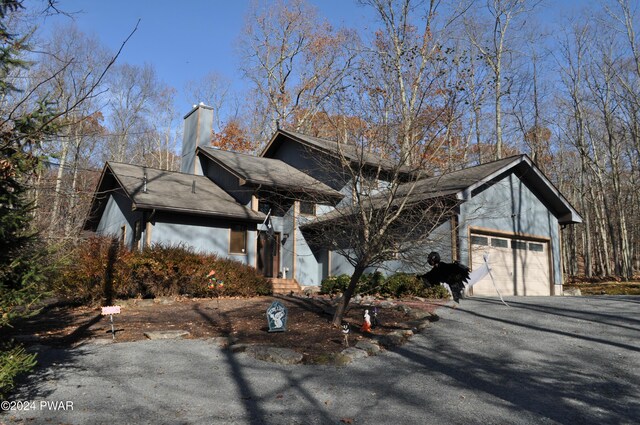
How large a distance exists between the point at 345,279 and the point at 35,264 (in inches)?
513

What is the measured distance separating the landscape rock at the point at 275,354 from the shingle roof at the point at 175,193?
→ 10.6 metres

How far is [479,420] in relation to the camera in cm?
533

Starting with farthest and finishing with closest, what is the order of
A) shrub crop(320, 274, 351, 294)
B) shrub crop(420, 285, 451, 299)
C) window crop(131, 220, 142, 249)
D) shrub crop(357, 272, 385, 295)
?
window crop(131, 220, 142, 249) < shrub crop(320, 274, 351, 294) < shrub crop(357, 272, 385, 295) < shrub crop(420, 285, 451, 299)

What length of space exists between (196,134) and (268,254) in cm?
841

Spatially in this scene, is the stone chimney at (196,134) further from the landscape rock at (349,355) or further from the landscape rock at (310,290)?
the landscape rock at (349,355)

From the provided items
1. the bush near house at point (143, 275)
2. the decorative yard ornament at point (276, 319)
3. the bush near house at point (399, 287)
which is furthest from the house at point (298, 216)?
the decorative yard ornament at point (276, 319)

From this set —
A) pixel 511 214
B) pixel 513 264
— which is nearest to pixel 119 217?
pixel 511 214

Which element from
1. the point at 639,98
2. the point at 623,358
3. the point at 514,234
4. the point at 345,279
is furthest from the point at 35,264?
the point at 639,98

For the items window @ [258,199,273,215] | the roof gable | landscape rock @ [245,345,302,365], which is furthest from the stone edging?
window @ [258,199,273,215]

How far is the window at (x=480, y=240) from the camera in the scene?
17.0 meters

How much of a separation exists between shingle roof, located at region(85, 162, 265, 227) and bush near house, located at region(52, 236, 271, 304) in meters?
2.93

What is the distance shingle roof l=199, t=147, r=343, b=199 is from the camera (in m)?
19.6

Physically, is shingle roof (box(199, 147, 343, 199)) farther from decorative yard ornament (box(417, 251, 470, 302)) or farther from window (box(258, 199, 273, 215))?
decorative yard ornament (box(417, 251, 470, 302))

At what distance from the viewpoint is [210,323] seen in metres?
10.9
